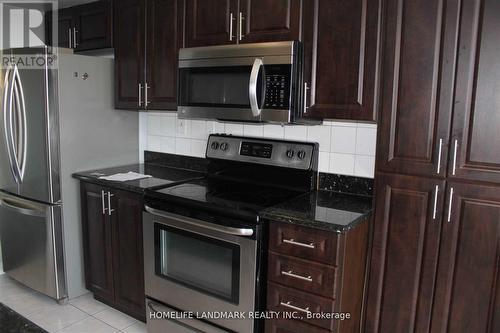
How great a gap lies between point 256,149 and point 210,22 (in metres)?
0.79

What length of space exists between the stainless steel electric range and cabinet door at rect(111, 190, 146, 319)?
149mm

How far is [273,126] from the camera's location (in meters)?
2.49

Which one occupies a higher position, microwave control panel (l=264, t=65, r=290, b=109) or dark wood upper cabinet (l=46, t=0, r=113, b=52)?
dark wood upper cabinet (l=46, t=0, r=113, b=52)

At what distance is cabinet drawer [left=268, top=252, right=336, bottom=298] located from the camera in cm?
170

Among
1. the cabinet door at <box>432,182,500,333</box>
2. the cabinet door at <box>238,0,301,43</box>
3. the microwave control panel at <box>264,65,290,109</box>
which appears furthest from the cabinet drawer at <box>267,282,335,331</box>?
the cabinet door at <box>238,0,301,43</box>

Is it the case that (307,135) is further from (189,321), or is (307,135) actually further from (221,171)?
(189,321)

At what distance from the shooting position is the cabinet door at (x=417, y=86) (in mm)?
1600

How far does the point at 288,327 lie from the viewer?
6.00ft

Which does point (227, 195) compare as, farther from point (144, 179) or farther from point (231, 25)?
point (231, 25)

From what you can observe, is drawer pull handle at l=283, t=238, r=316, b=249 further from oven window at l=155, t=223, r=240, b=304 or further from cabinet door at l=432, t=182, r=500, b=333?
cabinet door at l=432, t=182, r=500, b=333

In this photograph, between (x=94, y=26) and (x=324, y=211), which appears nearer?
(x=324, y=211)

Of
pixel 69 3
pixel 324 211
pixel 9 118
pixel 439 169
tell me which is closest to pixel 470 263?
pixel 439 169

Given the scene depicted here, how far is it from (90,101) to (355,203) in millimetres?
1907
